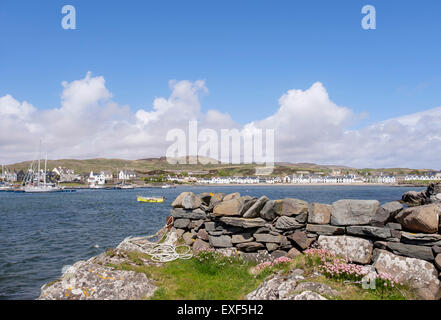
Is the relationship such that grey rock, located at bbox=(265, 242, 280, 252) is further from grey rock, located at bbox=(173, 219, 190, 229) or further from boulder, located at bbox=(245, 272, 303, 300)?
grey rock, located at bbox=(173, 219, 190, 229)

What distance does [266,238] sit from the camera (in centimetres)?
990

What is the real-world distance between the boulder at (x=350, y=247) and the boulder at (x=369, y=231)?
0.54ft

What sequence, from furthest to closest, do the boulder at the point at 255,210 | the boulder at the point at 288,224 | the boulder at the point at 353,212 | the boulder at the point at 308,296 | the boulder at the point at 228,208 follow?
1. the boulder at the point at 228,208
2. the boulder at the point at 255,210
3. the boulder at the point at 288,224
4. the boulder at the point at 353,212
5. the boulder at the point at 308,296

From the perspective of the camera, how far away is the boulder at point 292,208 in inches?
380

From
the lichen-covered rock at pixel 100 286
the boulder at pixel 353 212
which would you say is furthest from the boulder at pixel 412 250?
the lichen-covered rock at pixel 100 286

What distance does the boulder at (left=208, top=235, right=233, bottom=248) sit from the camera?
1062 cm

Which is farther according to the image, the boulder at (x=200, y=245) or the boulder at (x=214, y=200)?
the boulder at (x=214, y=200)

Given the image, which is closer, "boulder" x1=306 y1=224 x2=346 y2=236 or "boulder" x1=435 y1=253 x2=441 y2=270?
"boulder" x1=435 y1=253 x2=441 y2=270

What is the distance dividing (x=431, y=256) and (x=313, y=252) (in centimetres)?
274

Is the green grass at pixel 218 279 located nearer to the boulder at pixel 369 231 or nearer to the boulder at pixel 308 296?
the boulder at pixel 308 296

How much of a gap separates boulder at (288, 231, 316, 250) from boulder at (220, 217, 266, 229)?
104 cm

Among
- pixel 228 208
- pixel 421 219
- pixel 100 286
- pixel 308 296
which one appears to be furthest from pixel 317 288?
pixel 100 286

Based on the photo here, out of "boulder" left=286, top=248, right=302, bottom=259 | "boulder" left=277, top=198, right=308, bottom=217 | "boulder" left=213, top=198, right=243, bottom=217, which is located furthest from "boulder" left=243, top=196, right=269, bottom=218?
"boulder" left=286, top=248, right=302, bottom=259
